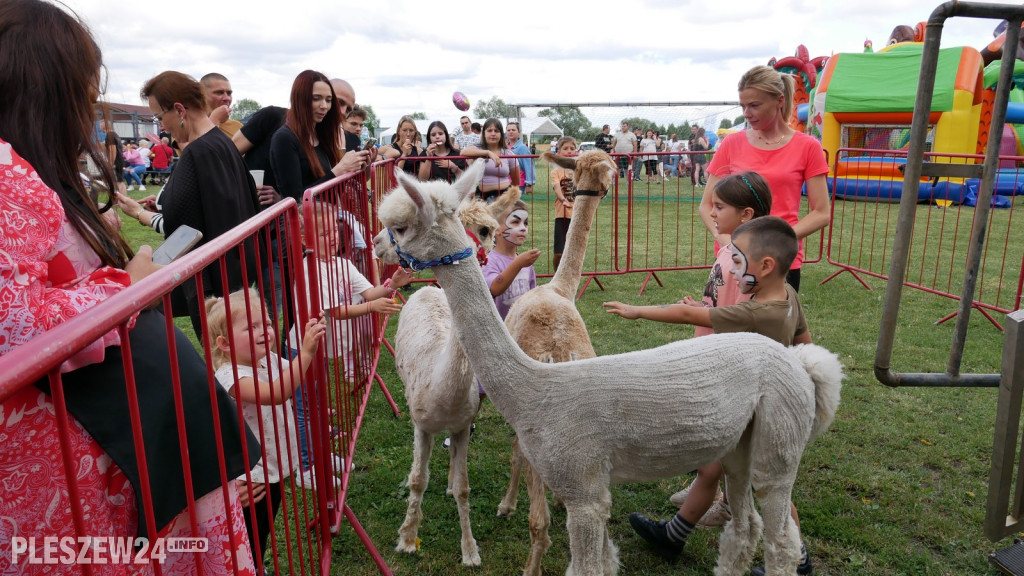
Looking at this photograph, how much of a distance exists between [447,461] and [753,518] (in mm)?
2015

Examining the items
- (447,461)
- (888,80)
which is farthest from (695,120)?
(447,461)

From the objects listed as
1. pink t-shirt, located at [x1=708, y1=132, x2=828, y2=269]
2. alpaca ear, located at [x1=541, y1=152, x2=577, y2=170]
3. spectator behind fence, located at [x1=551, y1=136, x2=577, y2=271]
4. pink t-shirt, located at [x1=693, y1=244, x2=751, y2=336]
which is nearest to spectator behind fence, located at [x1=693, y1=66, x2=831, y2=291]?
pink t-shirt, located at [x1=708, y1=132, x2=828, y2=269]

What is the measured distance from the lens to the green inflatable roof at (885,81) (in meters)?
13.4

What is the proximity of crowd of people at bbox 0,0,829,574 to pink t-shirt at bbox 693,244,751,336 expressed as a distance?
0.01 metres

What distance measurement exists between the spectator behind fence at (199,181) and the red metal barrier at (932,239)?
14.9 ft

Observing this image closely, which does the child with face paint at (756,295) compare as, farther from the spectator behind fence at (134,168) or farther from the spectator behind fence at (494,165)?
the spectator behind fence at (134,168)

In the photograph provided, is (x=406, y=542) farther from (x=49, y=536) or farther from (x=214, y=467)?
(x=49, y=536)

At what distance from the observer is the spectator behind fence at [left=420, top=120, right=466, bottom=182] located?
7.65 metres

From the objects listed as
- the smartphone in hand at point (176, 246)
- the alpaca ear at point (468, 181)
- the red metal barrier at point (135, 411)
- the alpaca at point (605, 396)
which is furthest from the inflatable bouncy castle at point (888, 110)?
the red metal barrier at point (135, 411)

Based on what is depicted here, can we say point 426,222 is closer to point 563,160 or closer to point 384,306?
point 384,306

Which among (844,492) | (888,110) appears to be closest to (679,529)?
(844,492)

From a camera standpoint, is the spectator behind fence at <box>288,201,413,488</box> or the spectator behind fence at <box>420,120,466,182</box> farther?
the spectator behind fence at <box>420,120,466,182</box>

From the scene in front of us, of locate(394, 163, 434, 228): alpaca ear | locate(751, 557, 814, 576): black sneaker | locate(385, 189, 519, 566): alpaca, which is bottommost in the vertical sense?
locate(751, 557, 814, 576): black sneaker

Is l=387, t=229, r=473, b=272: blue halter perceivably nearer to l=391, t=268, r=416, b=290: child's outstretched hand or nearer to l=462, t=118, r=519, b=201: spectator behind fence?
l=391, t=268, r=416, b=290: child's outstretched hand
